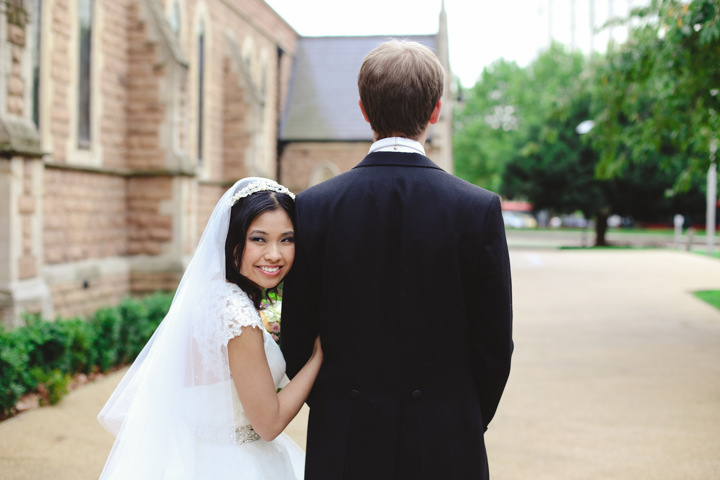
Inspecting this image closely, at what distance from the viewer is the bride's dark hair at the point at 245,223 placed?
93.0 inches

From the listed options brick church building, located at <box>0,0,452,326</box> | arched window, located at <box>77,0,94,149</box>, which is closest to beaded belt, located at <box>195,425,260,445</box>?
brick church building, located at <box>0,0,452,326</box>

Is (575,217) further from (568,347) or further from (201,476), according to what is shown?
(201,476)

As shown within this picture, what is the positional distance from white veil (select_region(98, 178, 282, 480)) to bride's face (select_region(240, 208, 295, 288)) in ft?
0.62

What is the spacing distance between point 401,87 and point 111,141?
1039 centimetres

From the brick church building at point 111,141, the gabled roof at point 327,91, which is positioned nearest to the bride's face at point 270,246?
the brick church building at point 111,141

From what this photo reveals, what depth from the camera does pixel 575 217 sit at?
70750 mm

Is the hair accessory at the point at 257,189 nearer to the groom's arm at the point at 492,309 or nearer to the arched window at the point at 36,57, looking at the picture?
the groom's arm at the point at 492,309

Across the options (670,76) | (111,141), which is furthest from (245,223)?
(111,141)

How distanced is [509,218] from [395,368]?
209 ft

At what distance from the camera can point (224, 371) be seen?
245 cm

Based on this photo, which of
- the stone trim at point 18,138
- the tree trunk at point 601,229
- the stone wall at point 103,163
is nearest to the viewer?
the stone trim at point 18,138

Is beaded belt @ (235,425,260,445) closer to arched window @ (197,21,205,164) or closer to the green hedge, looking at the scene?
the green hedge

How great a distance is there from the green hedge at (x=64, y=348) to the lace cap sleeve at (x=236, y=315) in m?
3.98

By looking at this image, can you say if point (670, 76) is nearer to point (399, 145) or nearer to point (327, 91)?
point (399, 145)
